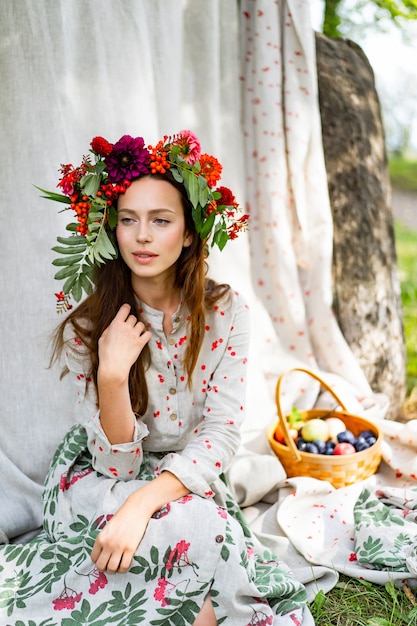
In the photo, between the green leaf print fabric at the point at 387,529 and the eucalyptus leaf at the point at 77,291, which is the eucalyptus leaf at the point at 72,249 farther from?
the green leaf print fabric at the point at 387,529

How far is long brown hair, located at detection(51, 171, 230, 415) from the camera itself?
2199mm

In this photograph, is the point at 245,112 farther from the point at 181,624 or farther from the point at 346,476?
the point at 181,624

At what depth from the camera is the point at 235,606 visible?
1915 millimetres

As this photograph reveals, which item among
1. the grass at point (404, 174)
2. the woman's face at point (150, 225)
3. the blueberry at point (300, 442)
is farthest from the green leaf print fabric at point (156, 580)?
the grass at point (404, 174)

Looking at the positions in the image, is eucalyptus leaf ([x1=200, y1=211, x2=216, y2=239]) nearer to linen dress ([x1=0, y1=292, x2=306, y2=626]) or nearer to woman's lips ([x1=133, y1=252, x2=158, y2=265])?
woman's lips ([x1=133, y1=252, x2=158, y2=265])

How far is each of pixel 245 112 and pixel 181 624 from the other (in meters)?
2.35

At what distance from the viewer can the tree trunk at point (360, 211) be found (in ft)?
11.6

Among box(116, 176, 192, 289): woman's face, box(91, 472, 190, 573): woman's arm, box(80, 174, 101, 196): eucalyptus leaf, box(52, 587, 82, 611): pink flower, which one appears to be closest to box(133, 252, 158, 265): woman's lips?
box(116, 176, 192, 289): woman's face

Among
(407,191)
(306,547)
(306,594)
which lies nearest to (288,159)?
(306,547)

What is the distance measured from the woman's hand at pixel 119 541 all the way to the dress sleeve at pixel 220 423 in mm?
196

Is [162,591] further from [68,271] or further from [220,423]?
[68,271]

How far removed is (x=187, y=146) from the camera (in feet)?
6.73

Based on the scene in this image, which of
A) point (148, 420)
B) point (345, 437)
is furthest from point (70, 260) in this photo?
point (345, 437)

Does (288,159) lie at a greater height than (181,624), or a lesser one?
greater
